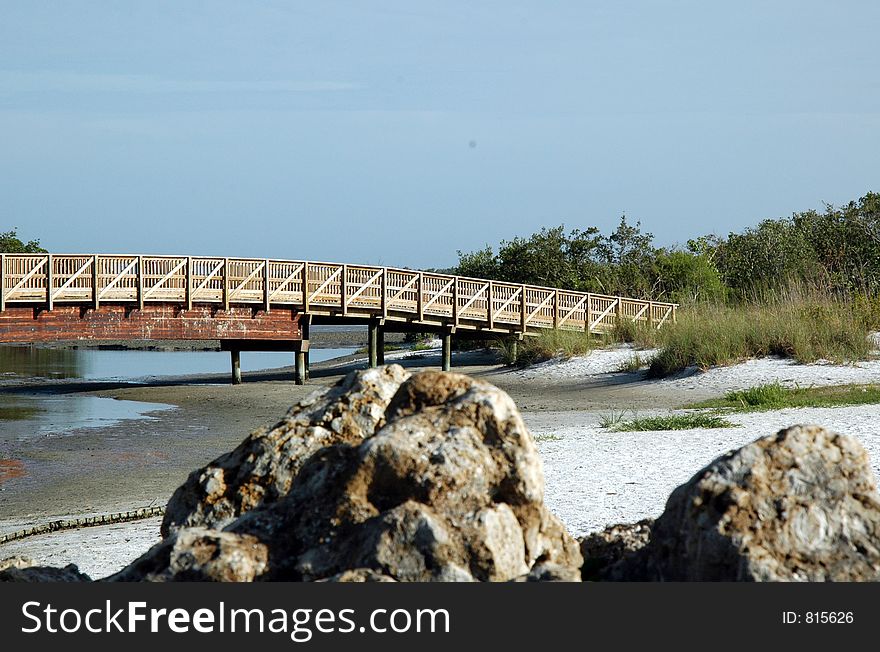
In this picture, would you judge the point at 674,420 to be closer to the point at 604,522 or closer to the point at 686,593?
the point at 604,522

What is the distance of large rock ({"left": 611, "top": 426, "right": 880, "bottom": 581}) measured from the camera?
348 cm

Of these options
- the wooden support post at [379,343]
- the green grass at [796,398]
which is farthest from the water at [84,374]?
the green grass at [796,398]

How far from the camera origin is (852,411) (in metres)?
14.8

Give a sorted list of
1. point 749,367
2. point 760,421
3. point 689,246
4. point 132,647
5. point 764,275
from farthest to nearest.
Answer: point 689,246, point 764,275, point 749,367, point 760,421, point 132,647

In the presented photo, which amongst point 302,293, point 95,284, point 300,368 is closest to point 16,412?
point 95,284

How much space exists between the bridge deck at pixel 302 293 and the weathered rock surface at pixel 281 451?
994 inches

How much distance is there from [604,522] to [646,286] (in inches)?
1427

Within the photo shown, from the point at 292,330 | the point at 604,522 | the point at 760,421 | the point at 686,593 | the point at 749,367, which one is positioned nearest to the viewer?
the point at 686,593

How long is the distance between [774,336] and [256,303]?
13801 mm

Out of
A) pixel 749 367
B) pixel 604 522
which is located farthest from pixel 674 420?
pixel 749 367

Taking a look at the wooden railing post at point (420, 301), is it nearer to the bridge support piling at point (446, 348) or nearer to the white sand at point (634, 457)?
the bridge support piling at point (446, 348)

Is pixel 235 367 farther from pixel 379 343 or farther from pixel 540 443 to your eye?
pixel 540 443

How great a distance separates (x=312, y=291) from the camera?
106ft

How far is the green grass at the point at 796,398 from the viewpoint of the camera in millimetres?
16781
